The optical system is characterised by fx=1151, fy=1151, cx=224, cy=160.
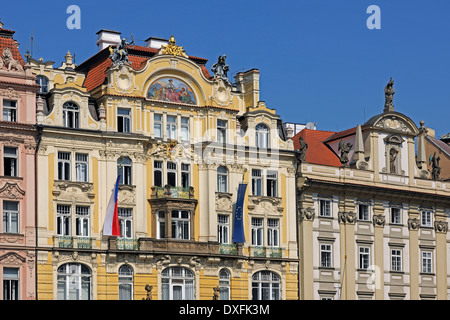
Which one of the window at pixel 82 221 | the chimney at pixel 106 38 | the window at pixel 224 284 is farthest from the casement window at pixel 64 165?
the window at pixel 224 284

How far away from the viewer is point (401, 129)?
280ft

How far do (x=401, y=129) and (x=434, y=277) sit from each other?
11.2m

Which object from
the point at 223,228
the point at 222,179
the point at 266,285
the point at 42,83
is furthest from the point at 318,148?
the point at 42,83

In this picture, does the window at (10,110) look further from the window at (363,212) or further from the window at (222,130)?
the window at (363,212)

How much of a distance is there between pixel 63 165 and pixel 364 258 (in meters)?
23.3

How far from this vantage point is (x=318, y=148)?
277 feet

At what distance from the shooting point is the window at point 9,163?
68688 millimetres

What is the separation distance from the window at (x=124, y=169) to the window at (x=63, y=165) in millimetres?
3294

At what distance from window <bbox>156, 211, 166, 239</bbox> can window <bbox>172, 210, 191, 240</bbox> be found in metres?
0.59

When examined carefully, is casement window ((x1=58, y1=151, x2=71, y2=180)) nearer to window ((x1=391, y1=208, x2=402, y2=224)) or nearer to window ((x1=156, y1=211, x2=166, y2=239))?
window ((x1=156, y1=211, x2=166, y2=239))

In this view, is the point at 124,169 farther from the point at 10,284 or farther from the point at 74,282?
the point at 10,284

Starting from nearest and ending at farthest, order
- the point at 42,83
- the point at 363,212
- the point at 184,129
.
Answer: the point at 42,83 < the point at 184,129 < the point at 363,212

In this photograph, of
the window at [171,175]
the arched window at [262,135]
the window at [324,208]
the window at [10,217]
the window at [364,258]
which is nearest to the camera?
the window at [10,217]
